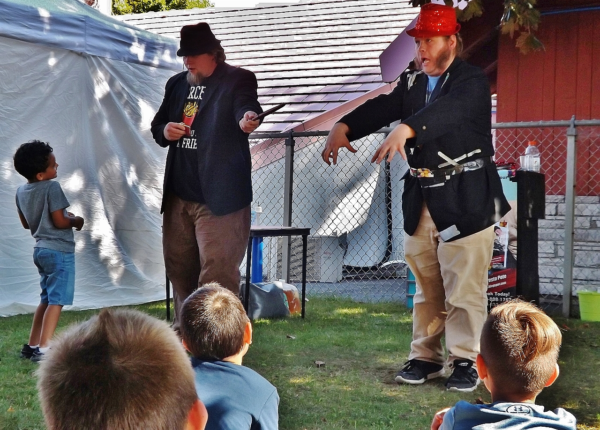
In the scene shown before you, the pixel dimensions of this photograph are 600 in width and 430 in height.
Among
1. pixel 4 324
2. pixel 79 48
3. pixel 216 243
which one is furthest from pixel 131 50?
pixel 216 243

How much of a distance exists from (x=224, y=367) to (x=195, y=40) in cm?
292

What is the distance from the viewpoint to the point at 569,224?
6992mm

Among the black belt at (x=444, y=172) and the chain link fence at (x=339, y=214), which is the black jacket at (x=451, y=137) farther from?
the chain link fence at (x=339, y=214)

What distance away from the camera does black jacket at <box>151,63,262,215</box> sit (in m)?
4.78

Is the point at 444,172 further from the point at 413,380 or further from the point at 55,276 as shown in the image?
the point at 55,276

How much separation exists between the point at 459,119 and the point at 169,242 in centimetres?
213

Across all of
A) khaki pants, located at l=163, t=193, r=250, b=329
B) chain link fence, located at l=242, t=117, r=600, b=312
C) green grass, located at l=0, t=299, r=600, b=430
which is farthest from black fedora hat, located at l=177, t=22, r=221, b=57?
chain link fence, located at l=242, t=117, r=600, b=312

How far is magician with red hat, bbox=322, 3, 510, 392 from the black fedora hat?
3.78 feet

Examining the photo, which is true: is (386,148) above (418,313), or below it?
above

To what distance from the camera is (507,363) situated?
6.73 ft

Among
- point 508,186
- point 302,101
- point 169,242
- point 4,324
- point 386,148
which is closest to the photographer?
point 386,148

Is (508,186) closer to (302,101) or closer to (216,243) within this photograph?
(216,243)

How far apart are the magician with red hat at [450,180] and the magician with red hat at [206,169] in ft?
3.00

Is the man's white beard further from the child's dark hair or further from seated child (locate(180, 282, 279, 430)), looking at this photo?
seated child (locate(180, 282, 279, 430))
